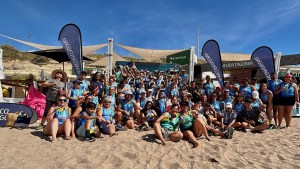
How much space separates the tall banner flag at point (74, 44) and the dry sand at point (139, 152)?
2.11m

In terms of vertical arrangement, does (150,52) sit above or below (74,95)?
above

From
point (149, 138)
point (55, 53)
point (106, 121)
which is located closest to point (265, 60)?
point (149, 138)

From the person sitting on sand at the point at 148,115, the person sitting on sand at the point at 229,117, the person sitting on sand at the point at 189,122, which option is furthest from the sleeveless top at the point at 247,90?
the person sitting on sand at the point at 148,115

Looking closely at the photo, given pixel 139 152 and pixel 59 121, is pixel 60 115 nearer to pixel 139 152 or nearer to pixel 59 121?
pixel 59 121

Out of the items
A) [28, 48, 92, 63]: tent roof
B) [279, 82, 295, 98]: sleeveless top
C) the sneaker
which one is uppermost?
[28, 48, 92, 63]: tent roof

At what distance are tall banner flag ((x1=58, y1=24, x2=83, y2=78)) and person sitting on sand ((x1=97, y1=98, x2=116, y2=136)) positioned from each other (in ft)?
5.28

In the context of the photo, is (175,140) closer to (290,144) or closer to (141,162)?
(141,162)

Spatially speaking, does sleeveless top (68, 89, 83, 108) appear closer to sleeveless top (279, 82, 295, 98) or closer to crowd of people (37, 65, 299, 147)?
crowd of people (37, 65, 299, 147)

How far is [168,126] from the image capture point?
4680 mm

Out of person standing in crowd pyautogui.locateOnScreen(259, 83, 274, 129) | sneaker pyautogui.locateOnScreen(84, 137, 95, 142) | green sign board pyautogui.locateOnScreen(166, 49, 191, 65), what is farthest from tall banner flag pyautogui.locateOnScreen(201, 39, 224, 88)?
sneaker pyautogui.locateOnScreen(84, 137, 95, 142)

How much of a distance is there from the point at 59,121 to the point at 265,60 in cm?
651

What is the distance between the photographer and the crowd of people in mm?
4531

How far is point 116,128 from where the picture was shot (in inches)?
209

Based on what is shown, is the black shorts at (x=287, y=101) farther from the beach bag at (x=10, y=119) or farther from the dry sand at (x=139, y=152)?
the beach bag at (x=10, y=119)
